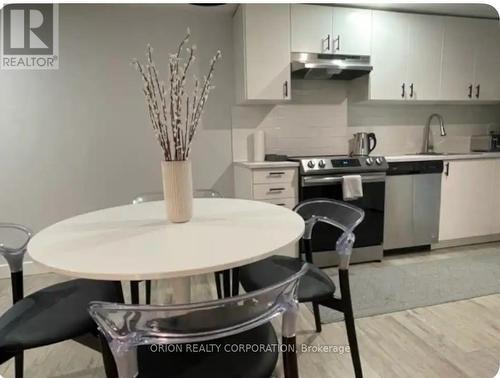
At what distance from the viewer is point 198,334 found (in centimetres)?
71

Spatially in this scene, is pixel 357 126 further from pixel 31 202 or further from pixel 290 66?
pixel 31 202

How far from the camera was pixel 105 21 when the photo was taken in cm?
289

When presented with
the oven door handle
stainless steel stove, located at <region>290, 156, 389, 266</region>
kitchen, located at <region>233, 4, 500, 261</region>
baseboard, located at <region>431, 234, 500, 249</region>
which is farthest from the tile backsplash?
baseboard, located at <region>431, 234, 500, 249</region>

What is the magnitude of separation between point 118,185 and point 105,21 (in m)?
1.42

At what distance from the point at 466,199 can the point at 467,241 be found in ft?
1.50

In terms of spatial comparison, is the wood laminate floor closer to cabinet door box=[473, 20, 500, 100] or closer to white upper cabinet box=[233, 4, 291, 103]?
white upper cabinet box=[233, 4, 291, 103]

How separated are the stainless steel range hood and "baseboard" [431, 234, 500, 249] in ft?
6.00

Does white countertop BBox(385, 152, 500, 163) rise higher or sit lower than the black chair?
higher

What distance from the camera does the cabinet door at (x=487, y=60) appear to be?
344 cm

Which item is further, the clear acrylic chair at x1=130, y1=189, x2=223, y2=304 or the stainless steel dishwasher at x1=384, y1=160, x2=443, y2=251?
the stainless steel dishwasher at x1=384, y1=160, x2=443, y2=251

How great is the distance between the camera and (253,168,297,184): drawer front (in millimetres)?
2738

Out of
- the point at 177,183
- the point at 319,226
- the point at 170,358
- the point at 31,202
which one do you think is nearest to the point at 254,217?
the point at 177,183
